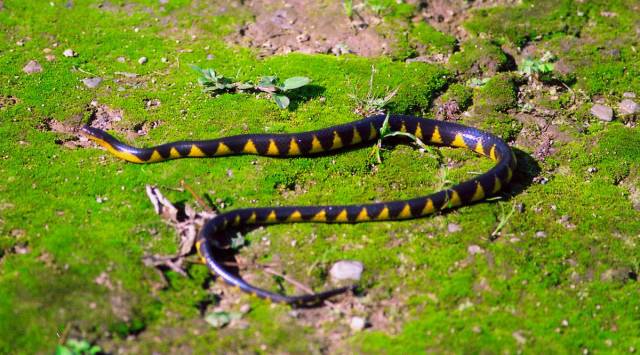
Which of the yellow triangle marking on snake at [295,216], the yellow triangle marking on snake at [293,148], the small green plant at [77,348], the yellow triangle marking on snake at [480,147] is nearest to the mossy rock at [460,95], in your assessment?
the yellow triangle marking on snake at [480,147]

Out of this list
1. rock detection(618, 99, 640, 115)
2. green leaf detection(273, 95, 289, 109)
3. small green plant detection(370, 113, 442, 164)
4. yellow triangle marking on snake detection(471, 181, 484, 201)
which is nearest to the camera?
yellow triangle marking on snake detection(471, 181, 484, 201)

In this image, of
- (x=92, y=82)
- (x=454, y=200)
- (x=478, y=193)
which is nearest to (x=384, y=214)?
(x=454, y=200)

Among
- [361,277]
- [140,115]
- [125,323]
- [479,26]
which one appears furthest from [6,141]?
[479,26]

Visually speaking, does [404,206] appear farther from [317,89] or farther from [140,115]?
[140,115]

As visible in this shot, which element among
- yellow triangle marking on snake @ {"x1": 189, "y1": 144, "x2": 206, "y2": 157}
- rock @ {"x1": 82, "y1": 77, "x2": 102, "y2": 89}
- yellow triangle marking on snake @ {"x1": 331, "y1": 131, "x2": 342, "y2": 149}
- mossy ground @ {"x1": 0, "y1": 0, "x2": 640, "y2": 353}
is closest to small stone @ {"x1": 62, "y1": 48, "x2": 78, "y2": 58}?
mossy ground @ {"x1": 0, "y1": 0, "x2": 640, "y2": 353}

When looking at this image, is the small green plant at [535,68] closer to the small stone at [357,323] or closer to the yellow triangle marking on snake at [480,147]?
the yellow triangle marking on snake at [480,147]

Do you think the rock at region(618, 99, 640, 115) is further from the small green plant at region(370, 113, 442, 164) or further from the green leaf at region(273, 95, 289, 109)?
the green leaf at region(273, 95, 289, 109)
